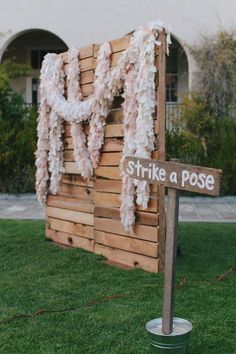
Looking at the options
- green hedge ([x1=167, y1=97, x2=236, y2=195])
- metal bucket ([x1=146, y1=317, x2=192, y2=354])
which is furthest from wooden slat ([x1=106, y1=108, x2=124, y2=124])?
green hedge ([x1=167, y1=97, x2=236, y2=195])

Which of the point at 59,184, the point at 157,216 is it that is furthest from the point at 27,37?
the point at 157,216

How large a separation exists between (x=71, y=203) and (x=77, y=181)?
11.2 inches

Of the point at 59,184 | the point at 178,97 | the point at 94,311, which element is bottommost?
the point at 94,311

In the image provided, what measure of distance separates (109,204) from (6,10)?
34.5 ft

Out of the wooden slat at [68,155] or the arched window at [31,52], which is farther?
the arched window at [31,52]

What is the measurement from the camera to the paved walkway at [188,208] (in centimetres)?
907

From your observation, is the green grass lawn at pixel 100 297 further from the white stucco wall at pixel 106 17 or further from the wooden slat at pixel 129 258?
the white stucco wall at pixel 106 17

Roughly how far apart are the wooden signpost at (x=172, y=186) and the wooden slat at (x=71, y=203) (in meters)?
2.84

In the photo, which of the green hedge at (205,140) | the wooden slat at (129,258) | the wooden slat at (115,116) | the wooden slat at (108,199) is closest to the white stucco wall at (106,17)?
the green hedge at (205,140)

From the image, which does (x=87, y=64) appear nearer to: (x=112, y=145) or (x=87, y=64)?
(x=87, y=64)

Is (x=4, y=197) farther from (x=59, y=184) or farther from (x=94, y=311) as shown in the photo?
(x=94, y=311)

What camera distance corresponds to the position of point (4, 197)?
1152 cm

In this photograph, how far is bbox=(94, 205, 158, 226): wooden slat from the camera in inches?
207

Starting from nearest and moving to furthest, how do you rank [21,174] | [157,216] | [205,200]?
[157,216] < [205,200] < [21,174]
